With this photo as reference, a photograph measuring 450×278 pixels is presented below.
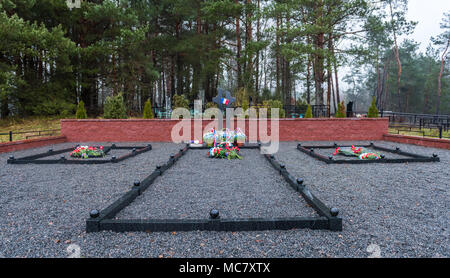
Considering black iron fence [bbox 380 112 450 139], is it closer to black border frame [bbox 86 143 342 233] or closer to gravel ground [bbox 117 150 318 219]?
Answer: gravel ground [bbox 117 150 318 219]

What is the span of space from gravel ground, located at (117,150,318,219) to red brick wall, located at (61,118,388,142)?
20.0ft

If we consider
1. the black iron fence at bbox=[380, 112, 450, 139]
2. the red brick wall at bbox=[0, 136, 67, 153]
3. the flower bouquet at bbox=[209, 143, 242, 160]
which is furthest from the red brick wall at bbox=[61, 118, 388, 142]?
the flower bouquet at bbox=[209, 143, 242, 160]

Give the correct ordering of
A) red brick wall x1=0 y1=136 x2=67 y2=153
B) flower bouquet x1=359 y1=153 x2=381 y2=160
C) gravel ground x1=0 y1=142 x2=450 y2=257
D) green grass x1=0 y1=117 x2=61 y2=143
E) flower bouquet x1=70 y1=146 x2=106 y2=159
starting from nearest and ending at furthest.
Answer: gravel ground x1=0 y1=142 x2=450 y2=257 < flower bouquet x1=359 y1=153 x2=381 y2=160 < flower bouquet x1=70 y1=146 x2=106 y2=159 < red brick wall x1=0 y1=136 x2=67 y2=153 < green grass x1=0 y1=117 x2=61 y2=143

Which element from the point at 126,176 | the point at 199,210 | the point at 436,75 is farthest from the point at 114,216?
the point at 436,75

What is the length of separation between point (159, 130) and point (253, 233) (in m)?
10.1

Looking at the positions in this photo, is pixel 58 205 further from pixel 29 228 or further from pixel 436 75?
pixel 436 75

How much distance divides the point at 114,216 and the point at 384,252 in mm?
3275

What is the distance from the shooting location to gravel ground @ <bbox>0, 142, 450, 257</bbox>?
2.46m

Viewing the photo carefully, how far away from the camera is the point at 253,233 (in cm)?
284

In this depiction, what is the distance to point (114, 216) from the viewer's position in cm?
329

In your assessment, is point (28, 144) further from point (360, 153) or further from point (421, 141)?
point (421, 141)

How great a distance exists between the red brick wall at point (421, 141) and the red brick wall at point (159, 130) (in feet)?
2.07

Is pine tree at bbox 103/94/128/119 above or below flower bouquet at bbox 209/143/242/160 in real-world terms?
above

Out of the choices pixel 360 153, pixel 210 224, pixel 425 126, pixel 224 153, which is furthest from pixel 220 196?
pixel 425 126
